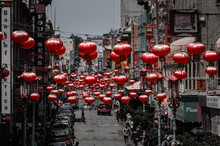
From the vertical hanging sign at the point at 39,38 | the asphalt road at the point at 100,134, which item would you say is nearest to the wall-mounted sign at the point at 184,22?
the asphalt road at the point at 100,134

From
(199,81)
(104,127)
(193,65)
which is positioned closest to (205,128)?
(199,81)

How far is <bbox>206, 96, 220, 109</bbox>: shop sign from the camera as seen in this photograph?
75.2ft

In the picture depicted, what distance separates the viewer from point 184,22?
67.7 ft

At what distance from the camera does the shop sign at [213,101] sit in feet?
75.2

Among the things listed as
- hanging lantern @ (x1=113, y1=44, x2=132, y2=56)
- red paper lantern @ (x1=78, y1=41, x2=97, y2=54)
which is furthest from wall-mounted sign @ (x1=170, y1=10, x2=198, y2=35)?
red paper lantern @ (x1=78, y1=41, x2=97, y2=54)

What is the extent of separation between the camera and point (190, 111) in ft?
91.5

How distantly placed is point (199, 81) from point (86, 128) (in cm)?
1758

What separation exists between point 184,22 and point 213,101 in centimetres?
576

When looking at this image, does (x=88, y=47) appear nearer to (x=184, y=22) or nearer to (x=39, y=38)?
(x=184, y=22)

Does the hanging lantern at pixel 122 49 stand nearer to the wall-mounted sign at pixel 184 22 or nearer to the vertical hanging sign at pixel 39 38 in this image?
the wall-mounted sign at pixel 184 22

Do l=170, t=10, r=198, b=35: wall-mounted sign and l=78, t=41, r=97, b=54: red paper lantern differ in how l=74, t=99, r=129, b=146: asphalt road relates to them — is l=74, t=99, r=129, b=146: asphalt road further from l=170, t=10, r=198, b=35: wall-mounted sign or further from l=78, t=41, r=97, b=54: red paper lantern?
l=78, t=41, r=97, b=54: red paper lantern

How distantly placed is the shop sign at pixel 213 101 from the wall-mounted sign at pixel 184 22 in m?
4.68

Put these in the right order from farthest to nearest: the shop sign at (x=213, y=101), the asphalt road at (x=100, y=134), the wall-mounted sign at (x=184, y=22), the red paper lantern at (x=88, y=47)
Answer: the asphalt road at (x=100, y=134)
the shop sign at (x=213, y=101)
the wall-mounted sign at (x=184, y=22)
the red paper lantern at (x=88, y=47)

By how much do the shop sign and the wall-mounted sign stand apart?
4679mm
